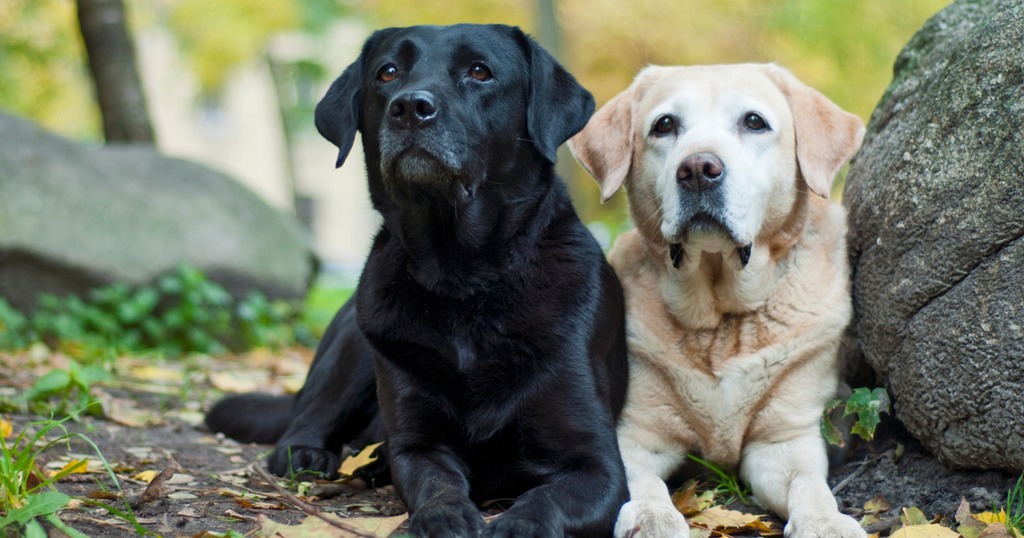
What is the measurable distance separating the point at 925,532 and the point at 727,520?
0.55m

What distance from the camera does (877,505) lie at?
2574 millimetres

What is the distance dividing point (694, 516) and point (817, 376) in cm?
70

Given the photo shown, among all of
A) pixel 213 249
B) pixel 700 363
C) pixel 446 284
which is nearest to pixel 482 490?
pixel 446 284

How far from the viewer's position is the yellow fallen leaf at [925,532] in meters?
2.16

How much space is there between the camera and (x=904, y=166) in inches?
107

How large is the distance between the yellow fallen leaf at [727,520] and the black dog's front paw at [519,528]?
0.63 meters

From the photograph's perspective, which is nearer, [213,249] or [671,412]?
[671,412]

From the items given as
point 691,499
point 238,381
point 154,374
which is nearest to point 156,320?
point 154,374

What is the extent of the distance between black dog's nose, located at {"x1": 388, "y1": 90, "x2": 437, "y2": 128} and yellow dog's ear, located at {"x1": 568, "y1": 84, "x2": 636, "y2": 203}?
2.68 ft

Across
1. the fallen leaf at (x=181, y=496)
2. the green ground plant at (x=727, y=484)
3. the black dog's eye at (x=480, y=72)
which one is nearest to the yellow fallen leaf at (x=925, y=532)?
the green ground plant at (x=727, y=484)

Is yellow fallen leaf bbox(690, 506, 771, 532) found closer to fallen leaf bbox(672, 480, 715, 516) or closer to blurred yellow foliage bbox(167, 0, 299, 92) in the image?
fallen leaf bbox(672, 480, 715, 516)

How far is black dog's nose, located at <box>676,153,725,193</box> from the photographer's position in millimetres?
2527

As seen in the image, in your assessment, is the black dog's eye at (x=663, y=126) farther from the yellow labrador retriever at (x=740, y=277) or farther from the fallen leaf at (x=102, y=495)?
the fallen leaf at (x=102, y=495)

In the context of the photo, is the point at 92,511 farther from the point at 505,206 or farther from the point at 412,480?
the point at 505,206
